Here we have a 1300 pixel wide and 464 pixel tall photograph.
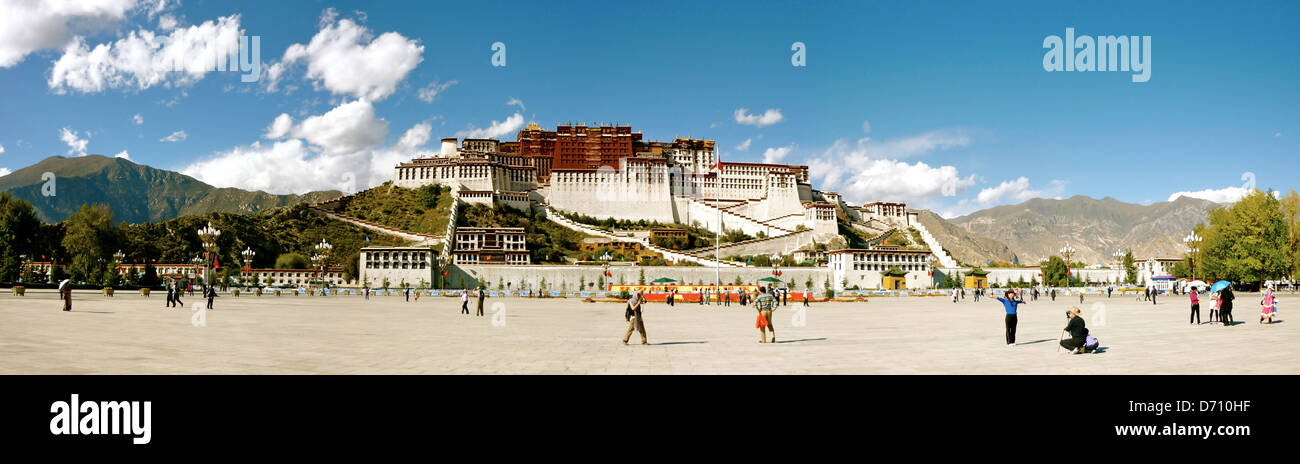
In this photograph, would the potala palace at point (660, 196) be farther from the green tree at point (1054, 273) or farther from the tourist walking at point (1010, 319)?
the tourist walking at point (1010, 319)

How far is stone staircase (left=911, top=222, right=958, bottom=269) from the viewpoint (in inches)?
3656

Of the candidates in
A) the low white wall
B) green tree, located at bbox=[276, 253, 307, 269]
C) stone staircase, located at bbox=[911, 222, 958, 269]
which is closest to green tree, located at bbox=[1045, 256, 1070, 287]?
stone staircase, located at bbox=[911, 222, 958, 269]

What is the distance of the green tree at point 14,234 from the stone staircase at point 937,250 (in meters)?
93.8

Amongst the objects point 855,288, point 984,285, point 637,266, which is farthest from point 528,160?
point 984,285

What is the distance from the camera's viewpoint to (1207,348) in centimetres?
1279

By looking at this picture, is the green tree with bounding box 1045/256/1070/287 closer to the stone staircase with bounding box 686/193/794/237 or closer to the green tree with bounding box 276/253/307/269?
the stone staircase with bounding box 686/193/794/237

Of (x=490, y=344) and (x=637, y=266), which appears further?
(x=637, y=266)

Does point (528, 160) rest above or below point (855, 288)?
above

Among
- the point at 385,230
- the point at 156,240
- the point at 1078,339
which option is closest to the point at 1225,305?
the point at 1078,339

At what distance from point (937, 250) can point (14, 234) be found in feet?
342

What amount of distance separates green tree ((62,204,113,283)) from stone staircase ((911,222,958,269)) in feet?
295

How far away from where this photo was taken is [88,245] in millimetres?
61594
